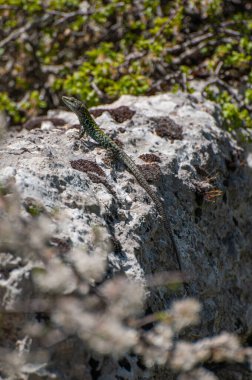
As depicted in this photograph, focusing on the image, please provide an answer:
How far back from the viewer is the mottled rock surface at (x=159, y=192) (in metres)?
3.63

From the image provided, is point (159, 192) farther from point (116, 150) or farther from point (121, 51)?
point (121, 51)

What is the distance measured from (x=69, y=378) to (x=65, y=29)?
6598mm

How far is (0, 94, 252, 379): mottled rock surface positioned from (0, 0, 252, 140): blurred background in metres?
1.04

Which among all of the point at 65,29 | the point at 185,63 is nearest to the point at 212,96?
the point at 185,63

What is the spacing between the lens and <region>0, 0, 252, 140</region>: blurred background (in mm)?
6996

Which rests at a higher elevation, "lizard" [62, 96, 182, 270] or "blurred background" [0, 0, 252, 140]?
"lizard" [62, 96, 182, 270]

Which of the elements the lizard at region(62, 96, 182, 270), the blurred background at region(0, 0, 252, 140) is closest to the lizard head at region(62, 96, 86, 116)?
the lizard at region(62, 96, 182, 270)

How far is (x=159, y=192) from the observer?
173 inches

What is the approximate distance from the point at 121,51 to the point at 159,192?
13.9 ft

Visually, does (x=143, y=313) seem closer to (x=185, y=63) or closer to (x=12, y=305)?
(x=12, y=305)

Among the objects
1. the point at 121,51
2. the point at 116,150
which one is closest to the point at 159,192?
the point at 116,150

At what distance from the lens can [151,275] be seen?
3.71 m

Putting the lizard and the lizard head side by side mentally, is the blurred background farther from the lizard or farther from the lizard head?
the lizard

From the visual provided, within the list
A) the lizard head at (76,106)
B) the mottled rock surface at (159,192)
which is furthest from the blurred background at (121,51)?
the lizard head at (76,106)
